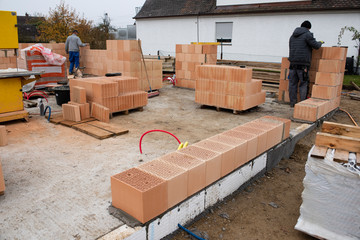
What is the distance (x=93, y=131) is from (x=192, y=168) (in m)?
3.24

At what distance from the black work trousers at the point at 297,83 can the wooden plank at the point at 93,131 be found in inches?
219

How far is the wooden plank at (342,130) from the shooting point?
12.8 ft

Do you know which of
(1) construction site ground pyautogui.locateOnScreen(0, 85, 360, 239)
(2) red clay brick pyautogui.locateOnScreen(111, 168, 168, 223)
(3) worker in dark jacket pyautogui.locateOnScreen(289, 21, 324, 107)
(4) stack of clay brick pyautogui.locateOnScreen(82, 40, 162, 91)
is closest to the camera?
(2) red clay brick pyautogui.locateOnScreen(111, 168, 168, 223)

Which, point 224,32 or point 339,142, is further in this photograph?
point 224,32

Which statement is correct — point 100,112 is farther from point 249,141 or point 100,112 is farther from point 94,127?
point 249,141

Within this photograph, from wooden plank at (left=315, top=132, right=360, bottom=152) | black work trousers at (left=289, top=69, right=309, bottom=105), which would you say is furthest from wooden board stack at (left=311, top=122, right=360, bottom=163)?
black work trousers at (left=289, top=69, right=309, bottom=105)

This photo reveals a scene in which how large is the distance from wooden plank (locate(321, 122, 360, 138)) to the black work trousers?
4665mm

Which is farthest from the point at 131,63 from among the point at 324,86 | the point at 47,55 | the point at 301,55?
the point at 324,86

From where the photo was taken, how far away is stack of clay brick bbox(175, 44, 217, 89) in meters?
11.0

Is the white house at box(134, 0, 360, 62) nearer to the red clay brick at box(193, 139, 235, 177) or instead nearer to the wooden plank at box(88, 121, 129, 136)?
the wooden plank at box(88, 121, 129, 136)

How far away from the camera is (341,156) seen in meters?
3.36

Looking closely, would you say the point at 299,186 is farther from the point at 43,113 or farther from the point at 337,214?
the point at 43,113

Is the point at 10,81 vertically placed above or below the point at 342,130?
above

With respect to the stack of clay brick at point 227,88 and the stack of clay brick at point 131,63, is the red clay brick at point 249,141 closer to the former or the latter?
the stack of clay brick at point 227,88
